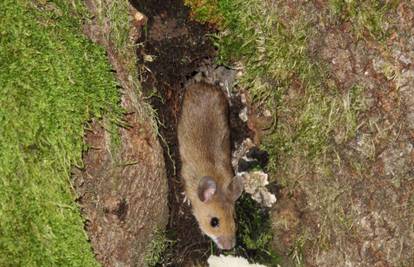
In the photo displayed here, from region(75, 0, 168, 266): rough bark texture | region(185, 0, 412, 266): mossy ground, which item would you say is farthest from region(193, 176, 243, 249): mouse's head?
region(75, 0, 168, 266): rough bark texture

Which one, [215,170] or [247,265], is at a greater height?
[215,170]

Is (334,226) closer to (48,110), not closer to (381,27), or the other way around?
(381,27)

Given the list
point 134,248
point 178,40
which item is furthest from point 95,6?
point 134,248

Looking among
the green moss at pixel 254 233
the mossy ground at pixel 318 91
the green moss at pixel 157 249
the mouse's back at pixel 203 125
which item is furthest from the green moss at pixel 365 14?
the green moss at pixel 157 249

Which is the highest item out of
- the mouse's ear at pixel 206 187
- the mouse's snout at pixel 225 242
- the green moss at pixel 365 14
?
the green moss at pixel 365 14

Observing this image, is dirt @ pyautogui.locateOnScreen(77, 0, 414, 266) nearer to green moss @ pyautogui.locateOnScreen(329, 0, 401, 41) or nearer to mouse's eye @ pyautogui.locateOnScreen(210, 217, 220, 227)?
green moss @ pyautogui.locateOnScreen(329, 0, 401, 41)

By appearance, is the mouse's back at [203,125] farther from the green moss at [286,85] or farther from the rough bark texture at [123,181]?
the rough bark texture at [123,181]
